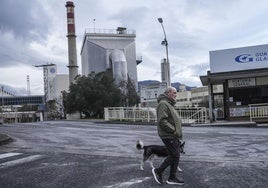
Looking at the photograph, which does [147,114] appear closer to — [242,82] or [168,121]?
[242,82]

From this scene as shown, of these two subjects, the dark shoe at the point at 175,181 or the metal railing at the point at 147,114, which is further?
the metal railing at the point at 147,114

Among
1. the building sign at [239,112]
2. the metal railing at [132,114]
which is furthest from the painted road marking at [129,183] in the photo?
the metal railing at [132,114]

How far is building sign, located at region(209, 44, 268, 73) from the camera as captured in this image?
28.4 metres

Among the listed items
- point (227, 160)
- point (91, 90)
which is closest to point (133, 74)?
point (91, 90)

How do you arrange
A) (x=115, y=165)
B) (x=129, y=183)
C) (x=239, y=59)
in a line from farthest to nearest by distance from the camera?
1. (x=239, y=59)
2. (x=115, y=165)
3. (x=129, y=183)

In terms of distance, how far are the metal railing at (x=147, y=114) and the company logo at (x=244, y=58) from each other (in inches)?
177

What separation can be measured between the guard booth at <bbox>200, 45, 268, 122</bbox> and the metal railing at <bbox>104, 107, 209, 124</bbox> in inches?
52.3

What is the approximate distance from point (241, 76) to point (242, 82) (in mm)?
579

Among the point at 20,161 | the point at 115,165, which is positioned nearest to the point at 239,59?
the point at 115,165

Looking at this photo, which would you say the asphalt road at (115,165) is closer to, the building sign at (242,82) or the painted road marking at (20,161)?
the painted road marking at (20,161)

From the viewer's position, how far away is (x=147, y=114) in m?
31.1

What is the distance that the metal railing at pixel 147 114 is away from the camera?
2828cm

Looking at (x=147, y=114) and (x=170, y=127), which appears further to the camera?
(x=147, y=114)

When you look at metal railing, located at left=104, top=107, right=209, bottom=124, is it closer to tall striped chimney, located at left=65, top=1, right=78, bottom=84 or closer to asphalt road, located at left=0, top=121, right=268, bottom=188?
asphalt road, located at left=0, top=121, right=268, bottom=188
